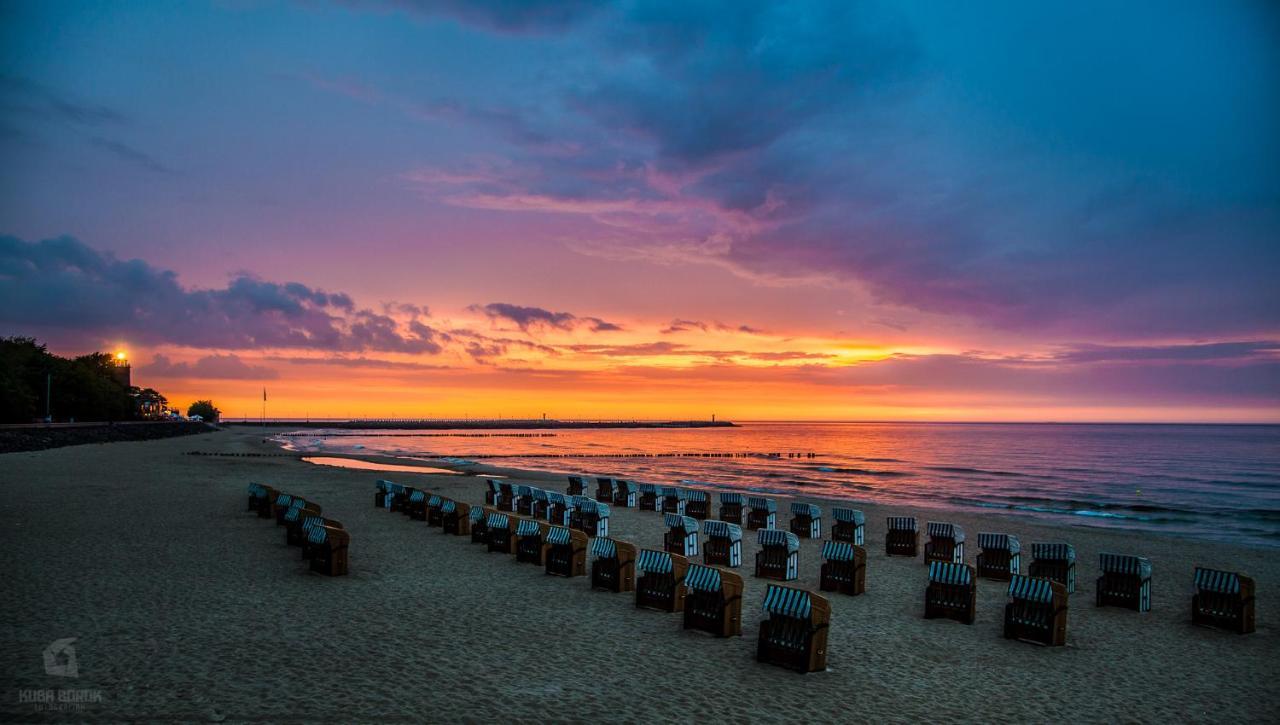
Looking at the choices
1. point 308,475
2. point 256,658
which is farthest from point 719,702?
point 308,475

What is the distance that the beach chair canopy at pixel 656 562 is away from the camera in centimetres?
1365

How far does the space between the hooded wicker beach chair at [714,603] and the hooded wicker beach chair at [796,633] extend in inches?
42.6

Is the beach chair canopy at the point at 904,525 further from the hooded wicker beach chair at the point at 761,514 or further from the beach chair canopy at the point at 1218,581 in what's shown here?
the beach chair canopy at the point at 1218,581

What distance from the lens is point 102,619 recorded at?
37.4 feet

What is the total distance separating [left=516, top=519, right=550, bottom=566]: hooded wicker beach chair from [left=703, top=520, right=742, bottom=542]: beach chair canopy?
14.9 ft

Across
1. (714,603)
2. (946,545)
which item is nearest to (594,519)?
(946,545)

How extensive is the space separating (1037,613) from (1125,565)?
4.56 metres

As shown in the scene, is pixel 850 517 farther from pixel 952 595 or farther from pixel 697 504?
pixel 952 595

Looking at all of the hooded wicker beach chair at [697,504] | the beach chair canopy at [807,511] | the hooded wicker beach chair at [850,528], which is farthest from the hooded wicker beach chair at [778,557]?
the hooded wicker beach chair at [697,504]

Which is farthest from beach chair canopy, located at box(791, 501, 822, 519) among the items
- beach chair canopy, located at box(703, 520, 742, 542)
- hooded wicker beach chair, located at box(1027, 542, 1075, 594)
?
hooded wicker beach chair, located at box(1027, 542, 1075, 594)

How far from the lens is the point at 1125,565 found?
50.8 ft

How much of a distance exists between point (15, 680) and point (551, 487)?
3692 centimetres

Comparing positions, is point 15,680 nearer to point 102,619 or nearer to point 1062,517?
point 102,619

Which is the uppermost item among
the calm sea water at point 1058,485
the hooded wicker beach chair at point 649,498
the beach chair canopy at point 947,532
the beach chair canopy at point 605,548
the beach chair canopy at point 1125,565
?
the beach chair canopy at point 605,548
